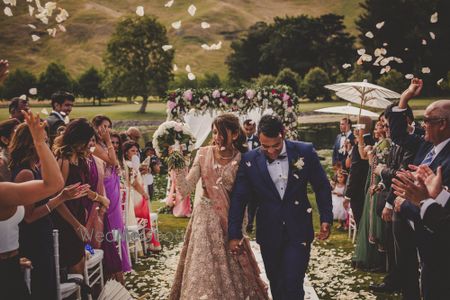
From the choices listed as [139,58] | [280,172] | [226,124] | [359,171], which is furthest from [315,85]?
[280,172]

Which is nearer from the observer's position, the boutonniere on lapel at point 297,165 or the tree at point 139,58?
the boutonniere on lapel at point 297,165

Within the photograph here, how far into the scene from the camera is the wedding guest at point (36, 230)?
3.69 metres

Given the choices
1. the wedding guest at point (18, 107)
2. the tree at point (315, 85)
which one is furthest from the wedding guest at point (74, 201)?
the tree at point (315, 85)

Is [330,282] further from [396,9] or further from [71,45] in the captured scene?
[71,45]

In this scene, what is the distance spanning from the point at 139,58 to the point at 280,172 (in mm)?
41105

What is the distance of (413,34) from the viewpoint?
37.9 metres

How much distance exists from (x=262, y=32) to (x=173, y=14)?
2428 cm

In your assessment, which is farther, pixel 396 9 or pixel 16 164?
pixel 396 9

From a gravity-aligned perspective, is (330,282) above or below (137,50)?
below

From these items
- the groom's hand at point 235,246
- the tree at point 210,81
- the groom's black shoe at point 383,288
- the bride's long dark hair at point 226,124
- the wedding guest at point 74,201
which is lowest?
the groom's black shoe at point 383,288

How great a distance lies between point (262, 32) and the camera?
58.8 meters

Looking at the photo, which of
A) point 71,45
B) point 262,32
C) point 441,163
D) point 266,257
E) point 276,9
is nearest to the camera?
point 441,163

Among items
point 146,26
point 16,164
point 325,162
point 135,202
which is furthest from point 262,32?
point 16,164

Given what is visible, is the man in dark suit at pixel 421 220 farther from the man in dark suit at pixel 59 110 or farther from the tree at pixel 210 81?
the tree at pixel 210 81
